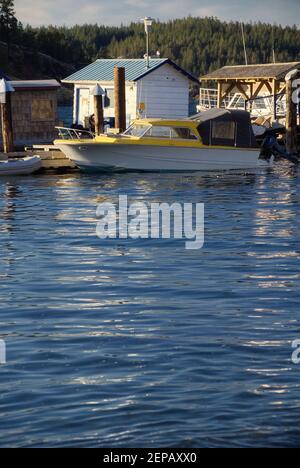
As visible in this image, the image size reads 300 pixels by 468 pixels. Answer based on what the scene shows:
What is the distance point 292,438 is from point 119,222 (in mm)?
15978

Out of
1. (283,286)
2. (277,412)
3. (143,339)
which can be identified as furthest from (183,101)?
(277,412)

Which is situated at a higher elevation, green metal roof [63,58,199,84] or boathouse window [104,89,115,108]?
green metal roof [63,58,199,84]

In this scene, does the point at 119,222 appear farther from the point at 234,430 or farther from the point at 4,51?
the point at 4,51

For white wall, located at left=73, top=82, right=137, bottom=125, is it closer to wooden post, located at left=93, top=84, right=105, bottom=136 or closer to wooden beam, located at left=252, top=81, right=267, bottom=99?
wooden beam, located at left=252, top=81, right=267, bottom=99

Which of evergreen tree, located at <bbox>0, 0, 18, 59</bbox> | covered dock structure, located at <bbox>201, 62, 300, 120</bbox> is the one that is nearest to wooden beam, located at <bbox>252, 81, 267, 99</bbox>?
covered dock structure, located at <bbox>201, 62, 300, 120</bbox>

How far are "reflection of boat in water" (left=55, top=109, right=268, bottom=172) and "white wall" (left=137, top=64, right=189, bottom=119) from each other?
381 inches

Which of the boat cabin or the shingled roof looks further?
the shingled roof

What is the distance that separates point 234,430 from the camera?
10898 mm

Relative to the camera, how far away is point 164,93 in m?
48.2

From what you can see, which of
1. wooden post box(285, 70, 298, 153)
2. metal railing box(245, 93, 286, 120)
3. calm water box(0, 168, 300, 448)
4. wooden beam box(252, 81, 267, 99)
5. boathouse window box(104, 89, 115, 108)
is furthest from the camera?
metal railing box(245, 93, 286, 120)

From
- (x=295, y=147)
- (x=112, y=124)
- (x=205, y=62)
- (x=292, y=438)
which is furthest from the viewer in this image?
(x=205, y=62)

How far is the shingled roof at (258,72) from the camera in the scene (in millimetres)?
47188

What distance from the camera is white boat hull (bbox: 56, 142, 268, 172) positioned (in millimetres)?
36656

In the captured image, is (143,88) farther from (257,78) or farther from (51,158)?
(51,158)
